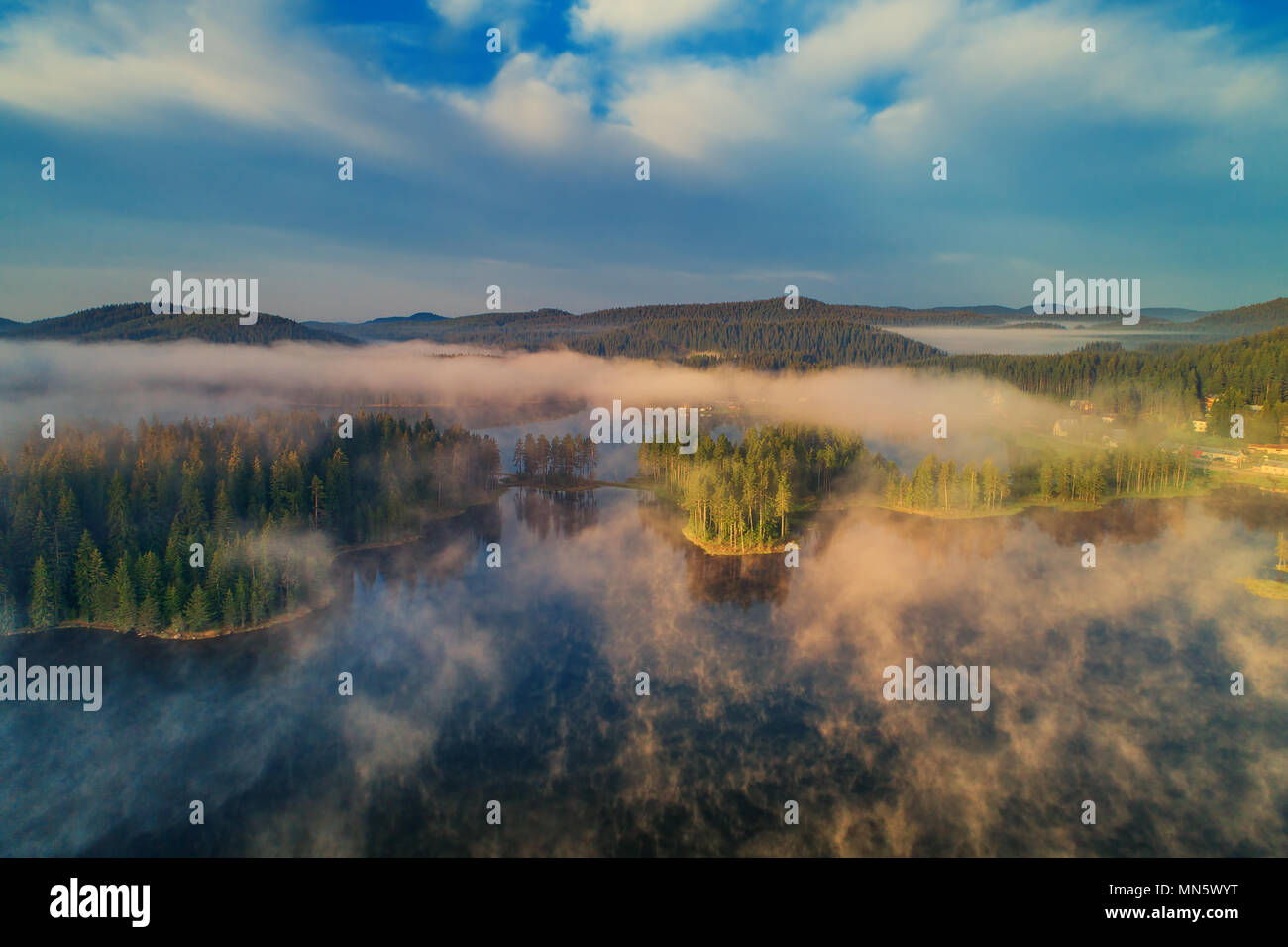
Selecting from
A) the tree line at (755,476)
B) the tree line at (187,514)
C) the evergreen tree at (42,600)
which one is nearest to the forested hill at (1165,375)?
the tree line at (755,476)

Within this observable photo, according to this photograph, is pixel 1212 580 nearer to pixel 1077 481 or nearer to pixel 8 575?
pixel 1077 481

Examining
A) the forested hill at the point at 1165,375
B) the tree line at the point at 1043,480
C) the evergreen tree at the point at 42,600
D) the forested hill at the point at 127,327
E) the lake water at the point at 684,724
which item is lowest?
the lake water at the point at 684,724

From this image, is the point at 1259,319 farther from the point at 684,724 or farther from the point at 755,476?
the point at 684,724

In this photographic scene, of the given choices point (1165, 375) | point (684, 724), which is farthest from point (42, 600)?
point (1165, 375)

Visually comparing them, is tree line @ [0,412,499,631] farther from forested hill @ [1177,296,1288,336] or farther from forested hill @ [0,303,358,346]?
forested hill @ [1177,296,1288,336]

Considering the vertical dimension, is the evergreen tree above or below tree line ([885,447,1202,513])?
below

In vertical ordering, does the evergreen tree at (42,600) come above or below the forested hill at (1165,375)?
below

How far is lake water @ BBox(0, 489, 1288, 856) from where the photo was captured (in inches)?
1008

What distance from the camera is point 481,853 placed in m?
24.1

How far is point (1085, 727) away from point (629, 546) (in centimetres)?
4085

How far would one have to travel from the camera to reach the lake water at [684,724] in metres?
25.6

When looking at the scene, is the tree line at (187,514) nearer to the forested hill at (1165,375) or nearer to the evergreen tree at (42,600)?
the evergreen tree at (42,600)

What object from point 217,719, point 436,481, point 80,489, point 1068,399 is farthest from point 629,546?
point 1068,399

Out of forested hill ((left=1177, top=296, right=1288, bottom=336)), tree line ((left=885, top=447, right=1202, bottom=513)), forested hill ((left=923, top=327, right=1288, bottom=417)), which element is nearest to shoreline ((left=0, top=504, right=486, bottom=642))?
tree line ((left=885, top=447, right=1202, bottom=513))
